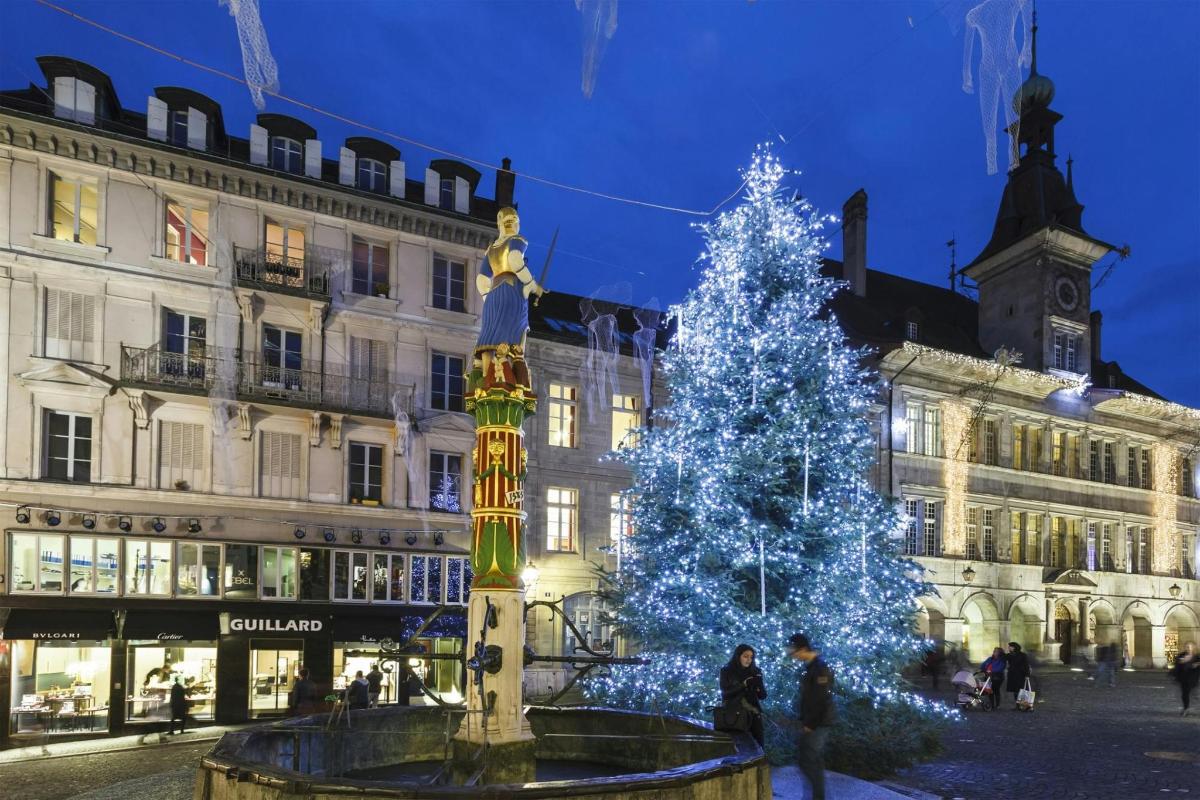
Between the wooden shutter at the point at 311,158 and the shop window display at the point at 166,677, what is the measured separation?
12626mm

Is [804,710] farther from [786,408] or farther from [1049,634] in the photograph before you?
[1049,634]

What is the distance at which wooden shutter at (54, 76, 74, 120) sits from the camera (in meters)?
22.3

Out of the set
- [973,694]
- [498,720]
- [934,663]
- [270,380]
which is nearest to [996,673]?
[973,694]

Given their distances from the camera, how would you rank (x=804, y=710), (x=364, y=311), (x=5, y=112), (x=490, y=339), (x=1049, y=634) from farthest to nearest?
(x=1049, y=634) → (x=364, y=311) → (x=5, y=112) → (x=490, y=339) → (x=804, y=710)

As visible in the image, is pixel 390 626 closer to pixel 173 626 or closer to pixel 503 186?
pixel 173 626

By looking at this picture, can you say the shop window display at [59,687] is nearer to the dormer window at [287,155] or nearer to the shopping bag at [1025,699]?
the dormer window at [287,155]

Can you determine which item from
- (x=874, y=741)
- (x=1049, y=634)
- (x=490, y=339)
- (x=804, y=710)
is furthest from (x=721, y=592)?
(x=1049, y=634)

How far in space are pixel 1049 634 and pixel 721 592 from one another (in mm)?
30363

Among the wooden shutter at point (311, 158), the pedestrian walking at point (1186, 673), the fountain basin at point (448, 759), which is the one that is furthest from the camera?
the wooden shutter at point (311, 158)

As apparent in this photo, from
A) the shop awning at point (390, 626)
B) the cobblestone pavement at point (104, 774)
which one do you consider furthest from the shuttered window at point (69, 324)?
→ the cobblestone pavement at point (104, 774)

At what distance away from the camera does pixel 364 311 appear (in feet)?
85.9

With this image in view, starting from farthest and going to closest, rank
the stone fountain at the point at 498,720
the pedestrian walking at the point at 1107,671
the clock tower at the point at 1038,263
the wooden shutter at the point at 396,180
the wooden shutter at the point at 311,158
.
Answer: the clock tower at the point at 1038,263 < the pedestrian walking at the point at 1107,671 < the wooden shutter at the point at 396,180 < the wooden shutter at the point at 311,158 < the stone fountain at the point at 498,720

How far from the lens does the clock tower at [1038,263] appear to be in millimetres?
41594

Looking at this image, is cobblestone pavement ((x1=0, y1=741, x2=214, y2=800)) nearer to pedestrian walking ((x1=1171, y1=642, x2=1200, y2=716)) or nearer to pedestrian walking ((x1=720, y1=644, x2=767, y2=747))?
pedestrian walking ((x1=720, y1=644, x2=767, y2=747))
